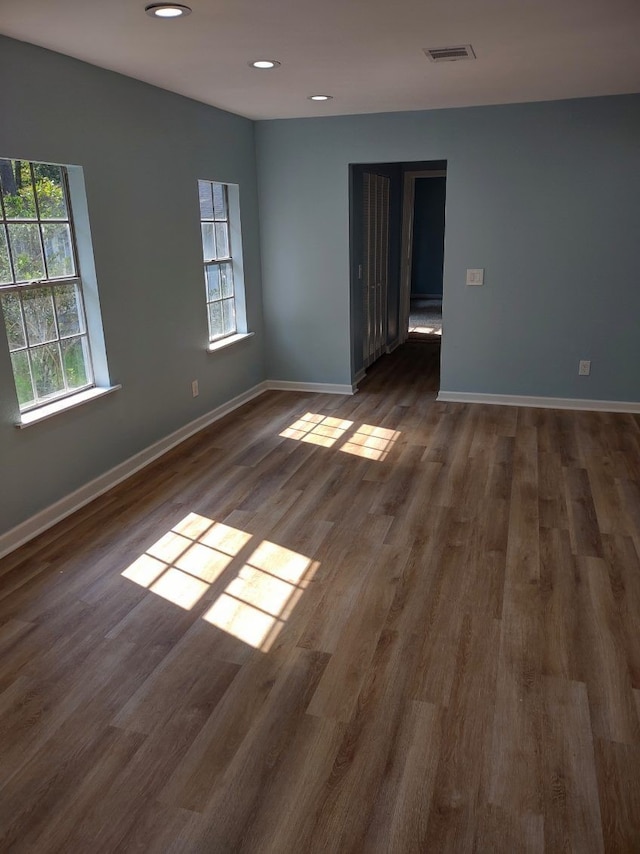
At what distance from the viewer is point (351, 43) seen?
3.14 metres

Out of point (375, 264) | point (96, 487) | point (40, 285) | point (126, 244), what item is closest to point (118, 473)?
point (96, 487)

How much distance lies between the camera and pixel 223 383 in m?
5.49

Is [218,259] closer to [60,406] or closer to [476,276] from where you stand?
[476,276]

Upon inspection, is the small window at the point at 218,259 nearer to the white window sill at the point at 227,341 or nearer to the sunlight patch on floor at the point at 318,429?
the white window sill at the point at 227,341

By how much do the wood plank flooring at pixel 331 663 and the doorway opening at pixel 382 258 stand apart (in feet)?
8.40

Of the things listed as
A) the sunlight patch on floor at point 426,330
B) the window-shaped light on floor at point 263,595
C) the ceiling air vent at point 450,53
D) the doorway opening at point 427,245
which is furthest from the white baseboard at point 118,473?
the doorway opening at point 427,245

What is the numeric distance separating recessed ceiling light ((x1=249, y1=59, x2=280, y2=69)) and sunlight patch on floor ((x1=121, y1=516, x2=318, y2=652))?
2.52m

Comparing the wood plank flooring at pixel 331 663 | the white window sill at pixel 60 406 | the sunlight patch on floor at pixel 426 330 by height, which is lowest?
the wood plank flooring at pixel 331 663

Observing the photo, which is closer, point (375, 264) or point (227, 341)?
point (227, 341)

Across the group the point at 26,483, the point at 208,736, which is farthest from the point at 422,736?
the point at 26,483

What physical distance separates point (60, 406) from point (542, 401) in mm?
3910

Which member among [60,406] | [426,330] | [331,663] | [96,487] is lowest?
[331,663]

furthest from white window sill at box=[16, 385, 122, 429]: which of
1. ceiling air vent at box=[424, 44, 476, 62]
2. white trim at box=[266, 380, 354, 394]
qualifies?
ceiling air vent at box=[424, 44, 476, 62]

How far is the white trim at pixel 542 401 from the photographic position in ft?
17.6
